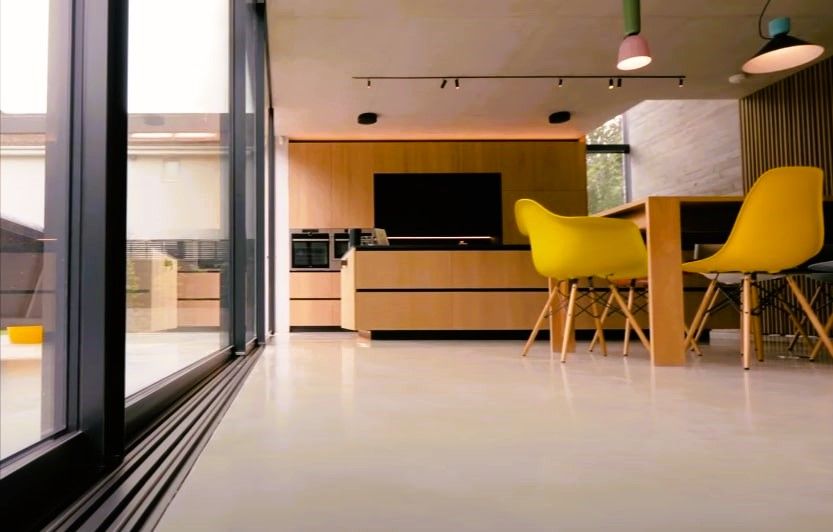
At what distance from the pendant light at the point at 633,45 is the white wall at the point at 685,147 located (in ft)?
13.1

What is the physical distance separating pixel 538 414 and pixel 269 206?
5.74 metres

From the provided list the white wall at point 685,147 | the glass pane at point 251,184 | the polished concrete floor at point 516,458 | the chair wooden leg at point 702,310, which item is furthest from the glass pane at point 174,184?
the white wall at point 685,147

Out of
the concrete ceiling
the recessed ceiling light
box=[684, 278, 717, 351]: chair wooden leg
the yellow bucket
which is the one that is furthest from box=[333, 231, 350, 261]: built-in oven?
the yellow bucket

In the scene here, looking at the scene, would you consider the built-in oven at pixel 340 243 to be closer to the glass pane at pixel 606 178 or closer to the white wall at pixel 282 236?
the white wall at pixel 282 236

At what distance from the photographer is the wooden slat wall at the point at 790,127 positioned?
575 centimetres

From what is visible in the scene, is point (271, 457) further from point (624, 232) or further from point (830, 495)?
point (624, 232)

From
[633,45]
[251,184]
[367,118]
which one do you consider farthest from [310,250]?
[633,45]

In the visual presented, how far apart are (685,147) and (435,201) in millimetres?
3221

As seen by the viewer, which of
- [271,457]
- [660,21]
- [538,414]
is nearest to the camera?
[271,457]

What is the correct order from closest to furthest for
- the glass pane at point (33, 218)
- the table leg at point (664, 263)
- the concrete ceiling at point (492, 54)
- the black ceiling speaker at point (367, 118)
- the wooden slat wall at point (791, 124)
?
1. the glass pane at point (33, 218)
2. the table leg at point (664, 263)
3. the concrete ceiling at point (492, 54)
4. the wooden slat wall at point (791, 124)
5. the black ceiling speaker at point (367, 118)

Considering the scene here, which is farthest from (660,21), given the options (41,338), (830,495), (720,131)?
(41,338)

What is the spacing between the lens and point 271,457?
4.09 feet

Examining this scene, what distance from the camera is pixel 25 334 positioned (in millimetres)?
858

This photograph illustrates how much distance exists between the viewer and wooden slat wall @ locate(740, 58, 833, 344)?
5754 millimetres
